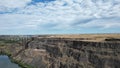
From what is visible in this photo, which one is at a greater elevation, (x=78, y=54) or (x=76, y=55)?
(x=78, y=54)

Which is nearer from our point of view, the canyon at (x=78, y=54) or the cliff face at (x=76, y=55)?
the cliff face at (x=76, y=55)

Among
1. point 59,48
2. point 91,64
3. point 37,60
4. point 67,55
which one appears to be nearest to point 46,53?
point 37,60

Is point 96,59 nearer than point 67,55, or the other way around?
point 96,59

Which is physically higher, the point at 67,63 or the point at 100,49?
the point at 100,49

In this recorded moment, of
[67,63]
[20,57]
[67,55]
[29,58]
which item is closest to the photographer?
[67,63]

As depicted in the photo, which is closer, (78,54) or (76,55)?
(78,54)

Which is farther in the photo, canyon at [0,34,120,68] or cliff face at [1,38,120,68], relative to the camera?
canyon at [0,34,120,68]

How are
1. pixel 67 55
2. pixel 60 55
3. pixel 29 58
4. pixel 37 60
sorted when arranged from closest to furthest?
pixel 67 55, pixel 60 55, pixel 37 60, pixel 29 58

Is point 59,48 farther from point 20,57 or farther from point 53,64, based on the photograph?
point 20,57
